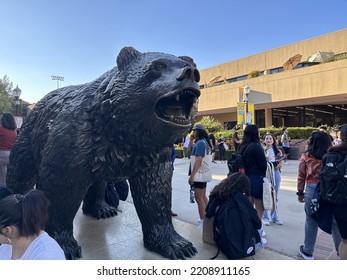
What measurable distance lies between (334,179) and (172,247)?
1621mm

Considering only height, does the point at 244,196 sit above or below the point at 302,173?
below

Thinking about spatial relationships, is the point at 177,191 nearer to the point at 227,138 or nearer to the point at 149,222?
the point at 149,222

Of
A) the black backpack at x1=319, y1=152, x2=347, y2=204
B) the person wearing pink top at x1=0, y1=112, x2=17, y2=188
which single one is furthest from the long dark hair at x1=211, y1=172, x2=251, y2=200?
the person wearing pink top at x1=0, y1=112, x2=17, y2=188

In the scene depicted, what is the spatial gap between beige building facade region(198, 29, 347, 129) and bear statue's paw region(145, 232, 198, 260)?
19.8m

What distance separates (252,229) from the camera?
2912 millimetres

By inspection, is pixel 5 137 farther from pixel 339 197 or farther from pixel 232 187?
pixel 339 197

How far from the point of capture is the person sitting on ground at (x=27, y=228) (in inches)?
65.6

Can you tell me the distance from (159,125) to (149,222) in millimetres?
1263

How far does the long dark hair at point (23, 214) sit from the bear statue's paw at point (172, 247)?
138 centimetres

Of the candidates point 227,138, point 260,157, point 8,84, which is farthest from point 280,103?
point 8,84

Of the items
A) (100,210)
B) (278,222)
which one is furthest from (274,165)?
(100,210)

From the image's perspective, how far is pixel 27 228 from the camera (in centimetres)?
170

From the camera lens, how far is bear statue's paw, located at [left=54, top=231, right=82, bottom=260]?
2602 millimetres

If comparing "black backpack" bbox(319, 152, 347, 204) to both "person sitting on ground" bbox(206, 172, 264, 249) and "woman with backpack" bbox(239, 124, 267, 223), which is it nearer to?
"person sitting on ground" bbox(206, 172, 264, 249)
